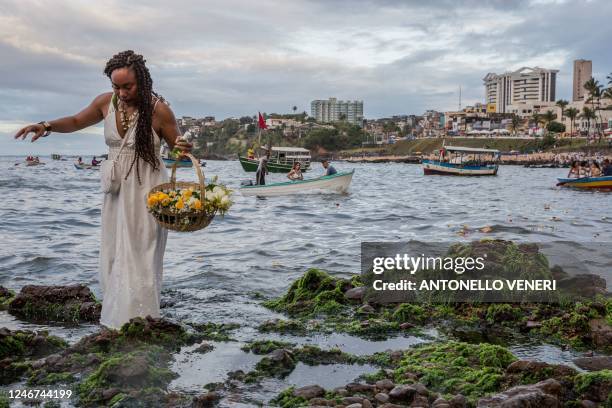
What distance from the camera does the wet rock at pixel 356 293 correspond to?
27.5ft

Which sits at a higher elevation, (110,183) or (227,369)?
(110,183)

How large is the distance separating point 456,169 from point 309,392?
72358 mm

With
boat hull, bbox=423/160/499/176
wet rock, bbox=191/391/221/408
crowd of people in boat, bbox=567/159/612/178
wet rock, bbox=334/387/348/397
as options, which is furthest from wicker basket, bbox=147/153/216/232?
boat hull, bbox=423/160/499/176

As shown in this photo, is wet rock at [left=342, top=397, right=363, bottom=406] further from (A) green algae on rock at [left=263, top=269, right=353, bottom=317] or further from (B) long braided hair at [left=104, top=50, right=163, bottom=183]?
(A) green algae on rock at [left=263, top=269, right=353, bottom=317]

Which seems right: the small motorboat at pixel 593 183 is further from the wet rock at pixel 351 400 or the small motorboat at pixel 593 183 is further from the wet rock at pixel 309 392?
the wet rock at pixel 351 400

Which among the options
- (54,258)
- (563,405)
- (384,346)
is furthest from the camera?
(54,258)

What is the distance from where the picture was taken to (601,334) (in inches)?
251

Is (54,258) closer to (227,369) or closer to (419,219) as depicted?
(227,369)

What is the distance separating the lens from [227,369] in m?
5.40

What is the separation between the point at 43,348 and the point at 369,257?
7036 millimetres

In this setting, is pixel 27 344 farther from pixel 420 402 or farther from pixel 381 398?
pixel 420 402

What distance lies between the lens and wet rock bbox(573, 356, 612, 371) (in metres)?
5.47

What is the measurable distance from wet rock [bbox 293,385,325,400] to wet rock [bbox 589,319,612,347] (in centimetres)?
331

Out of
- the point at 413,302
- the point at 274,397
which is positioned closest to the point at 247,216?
the point at 413,302
